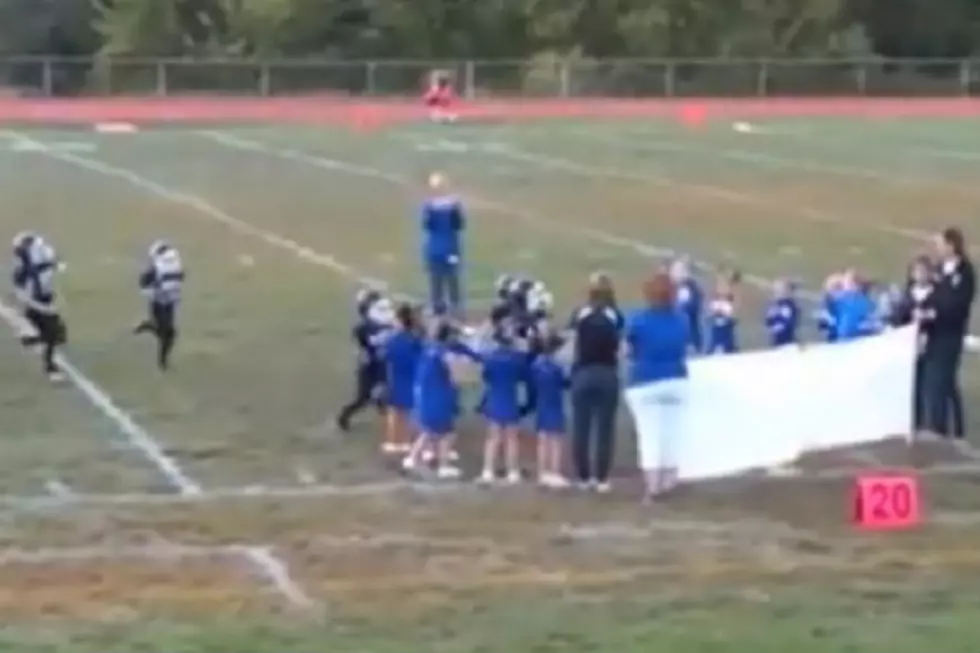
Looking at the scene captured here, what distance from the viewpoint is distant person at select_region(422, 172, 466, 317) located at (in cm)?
2158

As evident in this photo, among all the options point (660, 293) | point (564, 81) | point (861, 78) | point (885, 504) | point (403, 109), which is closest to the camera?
point (885, 504)

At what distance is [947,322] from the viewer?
16.0m

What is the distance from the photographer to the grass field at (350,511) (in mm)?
11727

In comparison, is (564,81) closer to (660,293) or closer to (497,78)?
(497,78)

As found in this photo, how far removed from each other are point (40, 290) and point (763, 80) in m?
46.8

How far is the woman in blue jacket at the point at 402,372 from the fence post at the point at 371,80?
46877 millimetres

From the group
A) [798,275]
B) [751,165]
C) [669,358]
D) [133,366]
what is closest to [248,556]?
[669,358]

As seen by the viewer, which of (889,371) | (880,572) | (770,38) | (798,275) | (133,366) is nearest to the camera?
(880,572)

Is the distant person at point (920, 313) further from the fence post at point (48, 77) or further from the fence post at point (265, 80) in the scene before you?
the fence post at point (48, 77)

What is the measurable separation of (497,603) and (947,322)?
508 cm

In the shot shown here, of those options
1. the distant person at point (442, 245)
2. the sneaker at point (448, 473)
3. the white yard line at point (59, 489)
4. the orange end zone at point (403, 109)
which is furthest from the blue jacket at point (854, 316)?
the orange end zone at point (403, 109)

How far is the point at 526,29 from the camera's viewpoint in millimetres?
69500

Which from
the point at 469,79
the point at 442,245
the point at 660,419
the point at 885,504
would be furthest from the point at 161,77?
the point at 885,504

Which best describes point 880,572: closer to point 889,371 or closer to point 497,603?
point 497,603
